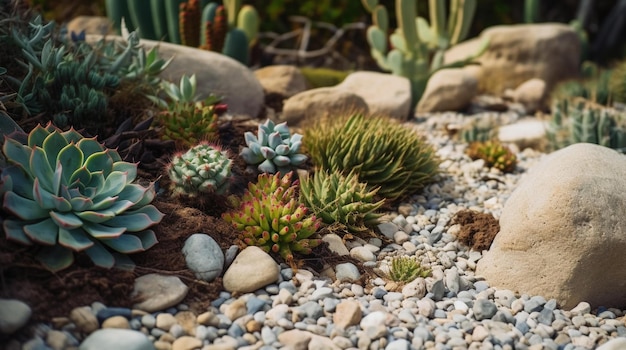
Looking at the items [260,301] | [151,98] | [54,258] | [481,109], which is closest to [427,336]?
[260,301]

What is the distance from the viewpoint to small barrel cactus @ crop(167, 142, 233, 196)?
3955 millimetres

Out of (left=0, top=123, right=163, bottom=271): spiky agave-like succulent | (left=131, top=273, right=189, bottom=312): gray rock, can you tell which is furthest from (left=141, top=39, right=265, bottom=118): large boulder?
(left=131, top=273, right=189, bottom=312): gray rock

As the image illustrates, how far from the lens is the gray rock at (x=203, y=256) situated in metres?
3.53

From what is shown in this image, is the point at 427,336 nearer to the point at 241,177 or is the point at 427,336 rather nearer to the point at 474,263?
the point at 474,263

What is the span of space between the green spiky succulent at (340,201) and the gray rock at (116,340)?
1.54 m

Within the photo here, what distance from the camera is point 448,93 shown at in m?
7.20

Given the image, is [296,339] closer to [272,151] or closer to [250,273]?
[250,273]

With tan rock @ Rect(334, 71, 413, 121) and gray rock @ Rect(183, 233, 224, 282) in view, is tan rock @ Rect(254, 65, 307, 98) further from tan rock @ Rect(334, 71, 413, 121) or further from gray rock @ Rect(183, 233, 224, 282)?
gray rock @ Rect(183, 233, 224, 282)

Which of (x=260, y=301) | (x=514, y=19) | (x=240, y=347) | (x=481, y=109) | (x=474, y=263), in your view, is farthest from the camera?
(x=514, y=19)

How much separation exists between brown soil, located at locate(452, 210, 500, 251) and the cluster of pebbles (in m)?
0.07

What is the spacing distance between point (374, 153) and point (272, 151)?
808 millimetres

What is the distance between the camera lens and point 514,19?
11.0 metres

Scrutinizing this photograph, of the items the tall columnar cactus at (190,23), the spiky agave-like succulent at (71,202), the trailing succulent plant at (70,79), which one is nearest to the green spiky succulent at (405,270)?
the spiky agave-like succulent at (71,202)

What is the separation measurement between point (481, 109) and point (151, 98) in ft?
13.3
